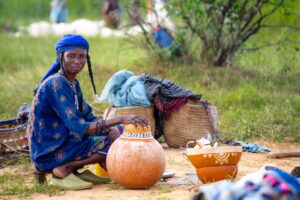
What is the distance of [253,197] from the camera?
236 cm

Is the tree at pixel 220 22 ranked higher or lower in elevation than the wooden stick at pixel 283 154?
higher

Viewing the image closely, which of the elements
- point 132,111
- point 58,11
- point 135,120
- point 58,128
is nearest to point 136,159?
point 135,120

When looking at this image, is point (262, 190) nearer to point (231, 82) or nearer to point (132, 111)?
point (132, 111)

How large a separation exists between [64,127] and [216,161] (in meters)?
1.29

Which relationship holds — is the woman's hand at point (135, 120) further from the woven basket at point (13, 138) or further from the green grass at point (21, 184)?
the woven basket at point (13, 138)

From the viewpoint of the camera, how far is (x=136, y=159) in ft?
13.5

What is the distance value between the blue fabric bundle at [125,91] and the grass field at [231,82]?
127cm

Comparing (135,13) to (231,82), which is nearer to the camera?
(231,82)

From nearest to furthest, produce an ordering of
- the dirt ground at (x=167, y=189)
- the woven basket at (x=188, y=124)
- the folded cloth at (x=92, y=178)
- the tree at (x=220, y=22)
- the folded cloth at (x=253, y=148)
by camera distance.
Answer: the dirt ground at (x=167, y=189) → the folded cloth at (x=92, y=178) → the folded cloth at (x=253, y=148) → the woven basket at (x=188, y=124) → the tree at (x=220, y=22)

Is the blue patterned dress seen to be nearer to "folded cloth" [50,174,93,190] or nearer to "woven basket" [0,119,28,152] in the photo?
"folded cloth" [50,174,93,190]

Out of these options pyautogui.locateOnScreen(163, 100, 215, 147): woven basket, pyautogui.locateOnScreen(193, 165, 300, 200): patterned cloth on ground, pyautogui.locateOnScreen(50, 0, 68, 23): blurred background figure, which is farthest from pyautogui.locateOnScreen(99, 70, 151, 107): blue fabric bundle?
pyautogui.locateOnScreen(50, 0, 68, 23): blurred background figure

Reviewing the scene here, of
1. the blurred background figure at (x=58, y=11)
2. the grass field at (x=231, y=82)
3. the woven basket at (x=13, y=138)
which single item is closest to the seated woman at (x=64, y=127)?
the woven basket at (x=13, y=138)

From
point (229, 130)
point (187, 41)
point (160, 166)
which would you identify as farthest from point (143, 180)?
point (187, 41)

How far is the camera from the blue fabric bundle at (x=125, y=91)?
6125mm
